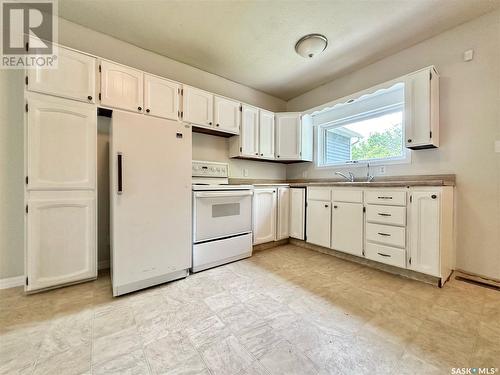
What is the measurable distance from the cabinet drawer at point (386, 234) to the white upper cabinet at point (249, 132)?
1898 millimetres

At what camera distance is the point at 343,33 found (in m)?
2.37

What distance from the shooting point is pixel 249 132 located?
326 centimetres

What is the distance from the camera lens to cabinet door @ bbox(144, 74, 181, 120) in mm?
2234

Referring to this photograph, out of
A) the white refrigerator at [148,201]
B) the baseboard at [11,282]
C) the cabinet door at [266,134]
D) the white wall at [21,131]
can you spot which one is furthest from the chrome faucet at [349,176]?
the baseboard at [11,282]

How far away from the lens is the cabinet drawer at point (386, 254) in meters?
2.17

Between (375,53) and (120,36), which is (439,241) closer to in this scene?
(375,53)

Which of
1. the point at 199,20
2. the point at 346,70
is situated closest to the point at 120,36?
the point at 199,20

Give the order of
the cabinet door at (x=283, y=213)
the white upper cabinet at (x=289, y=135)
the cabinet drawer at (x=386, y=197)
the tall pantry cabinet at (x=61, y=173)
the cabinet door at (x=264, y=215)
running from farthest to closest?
the white upper cabinet at (x=289, y=135) < the cabinet door at (x=283, y=213) < the cabinet door at (x=264, y=215) < the cabinet drawer at (x=386, y=197) < the tall pantry cabinet at (x=61, y=173)

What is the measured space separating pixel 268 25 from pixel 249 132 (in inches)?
53.3

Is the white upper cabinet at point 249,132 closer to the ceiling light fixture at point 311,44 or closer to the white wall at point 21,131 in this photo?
the white wall at point 21,131

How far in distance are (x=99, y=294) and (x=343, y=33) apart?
362cm

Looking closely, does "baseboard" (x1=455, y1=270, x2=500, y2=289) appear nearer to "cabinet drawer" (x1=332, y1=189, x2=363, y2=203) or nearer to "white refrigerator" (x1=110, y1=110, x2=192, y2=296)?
"cabinet drawer" (x1=332, y1=189, x2=363, y2=203)

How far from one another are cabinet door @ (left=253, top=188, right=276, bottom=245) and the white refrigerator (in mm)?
1068

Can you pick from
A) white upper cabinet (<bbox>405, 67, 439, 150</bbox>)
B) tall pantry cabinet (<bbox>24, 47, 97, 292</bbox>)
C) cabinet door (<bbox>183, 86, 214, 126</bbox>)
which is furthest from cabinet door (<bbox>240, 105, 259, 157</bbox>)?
white upper cabinet (<bbox>405, 67, 439, 150</bbox>)
